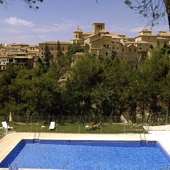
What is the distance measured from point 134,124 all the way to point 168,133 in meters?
3.30

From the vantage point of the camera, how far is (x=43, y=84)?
2436cm

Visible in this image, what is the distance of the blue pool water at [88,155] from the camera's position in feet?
49.9

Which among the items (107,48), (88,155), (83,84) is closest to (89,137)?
(88,155)

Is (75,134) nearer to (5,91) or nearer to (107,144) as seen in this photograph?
(107,144)

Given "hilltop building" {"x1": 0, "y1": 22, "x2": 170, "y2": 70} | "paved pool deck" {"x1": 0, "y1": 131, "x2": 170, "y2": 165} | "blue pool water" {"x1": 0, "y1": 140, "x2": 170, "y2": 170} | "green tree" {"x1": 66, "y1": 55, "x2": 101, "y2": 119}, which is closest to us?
"blue pool water" {"x1": 0, "y1": 140, "x2": 170, "y2": 170}

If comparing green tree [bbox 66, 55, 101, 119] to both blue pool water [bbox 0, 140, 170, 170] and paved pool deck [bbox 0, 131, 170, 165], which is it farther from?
blue pool water [bbox 0, 140, 170, 170]

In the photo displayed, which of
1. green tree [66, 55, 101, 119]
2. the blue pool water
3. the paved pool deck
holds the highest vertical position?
green tree [66, 55, 101, 119]

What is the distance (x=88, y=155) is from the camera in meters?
17.0

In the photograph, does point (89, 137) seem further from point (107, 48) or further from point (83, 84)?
point (107, 48)

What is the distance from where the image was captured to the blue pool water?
49.9 ft

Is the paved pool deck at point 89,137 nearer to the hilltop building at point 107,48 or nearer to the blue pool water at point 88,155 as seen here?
the blue pool water at point 88,155

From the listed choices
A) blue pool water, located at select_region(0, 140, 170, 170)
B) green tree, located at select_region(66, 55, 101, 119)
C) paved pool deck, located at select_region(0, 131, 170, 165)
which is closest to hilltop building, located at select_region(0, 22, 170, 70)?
green tree, located at select_region(66, 55, 101, 119)

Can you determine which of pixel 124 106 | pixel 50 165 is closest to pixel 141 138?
pixel 50 165

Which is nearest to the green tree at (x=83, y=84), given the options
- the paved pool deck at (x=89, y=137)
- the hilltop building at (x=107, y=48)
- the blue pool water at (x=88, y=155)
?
the paved pool deck at (x=89, y=137)
